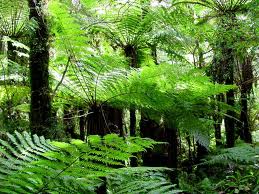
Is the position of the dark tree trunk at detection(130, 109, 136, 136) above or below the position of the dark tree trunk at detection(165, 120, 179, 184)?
above

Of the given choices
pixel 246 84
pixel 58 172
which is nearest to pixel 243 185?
pixel 58 172

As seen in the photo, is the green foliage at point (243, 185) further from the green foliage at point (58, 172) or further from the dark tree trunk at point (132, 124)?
the green foliage at point (58, 172)

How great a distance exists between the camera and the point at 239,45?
4.23 m

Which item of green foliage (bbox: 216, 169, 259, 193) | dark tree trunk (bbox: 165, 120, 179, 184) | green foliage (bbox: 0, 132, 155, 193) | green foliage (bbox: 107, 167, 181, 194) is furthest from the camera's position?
dark tree trunk (bbox: 165, 120, 179, 184)

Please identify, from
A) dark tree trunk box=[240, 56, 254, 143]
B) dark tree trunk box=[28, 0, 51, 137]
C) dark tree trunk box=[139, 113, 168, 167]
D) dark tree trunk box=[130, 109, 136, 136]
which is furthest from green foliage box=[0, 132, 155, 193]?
dark tree trunk box=[240, 56, 254, 143]

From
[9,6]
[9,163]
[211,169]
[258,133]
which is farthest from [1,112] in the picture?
[258,133]

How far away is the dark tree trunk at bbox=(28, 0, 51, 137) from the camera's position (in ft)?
10.7

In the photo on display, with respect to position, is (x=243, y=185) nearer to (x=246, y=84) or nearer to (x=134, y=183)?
(x=134, y=183)

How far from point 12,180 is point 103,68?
2211mm

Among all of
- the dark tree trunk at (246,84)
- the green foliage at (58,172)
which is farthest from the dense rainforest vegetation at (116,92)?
the dark tree trunk at (246,84)

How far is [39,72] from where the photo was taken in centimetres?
334

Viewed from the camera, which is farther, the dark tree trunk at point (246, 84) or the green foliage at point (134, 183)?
the dark tree trunk at point (246, 84)

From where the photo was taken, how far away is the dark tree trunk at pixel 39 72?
327cm

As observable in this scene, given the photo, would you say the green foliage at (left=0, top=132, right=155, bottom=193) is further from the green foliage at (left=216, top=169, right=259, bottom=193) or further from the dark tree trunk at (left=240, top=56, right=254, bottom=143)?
the dark tree trunk at (left=240, top=56, right=254, bottom=143)
